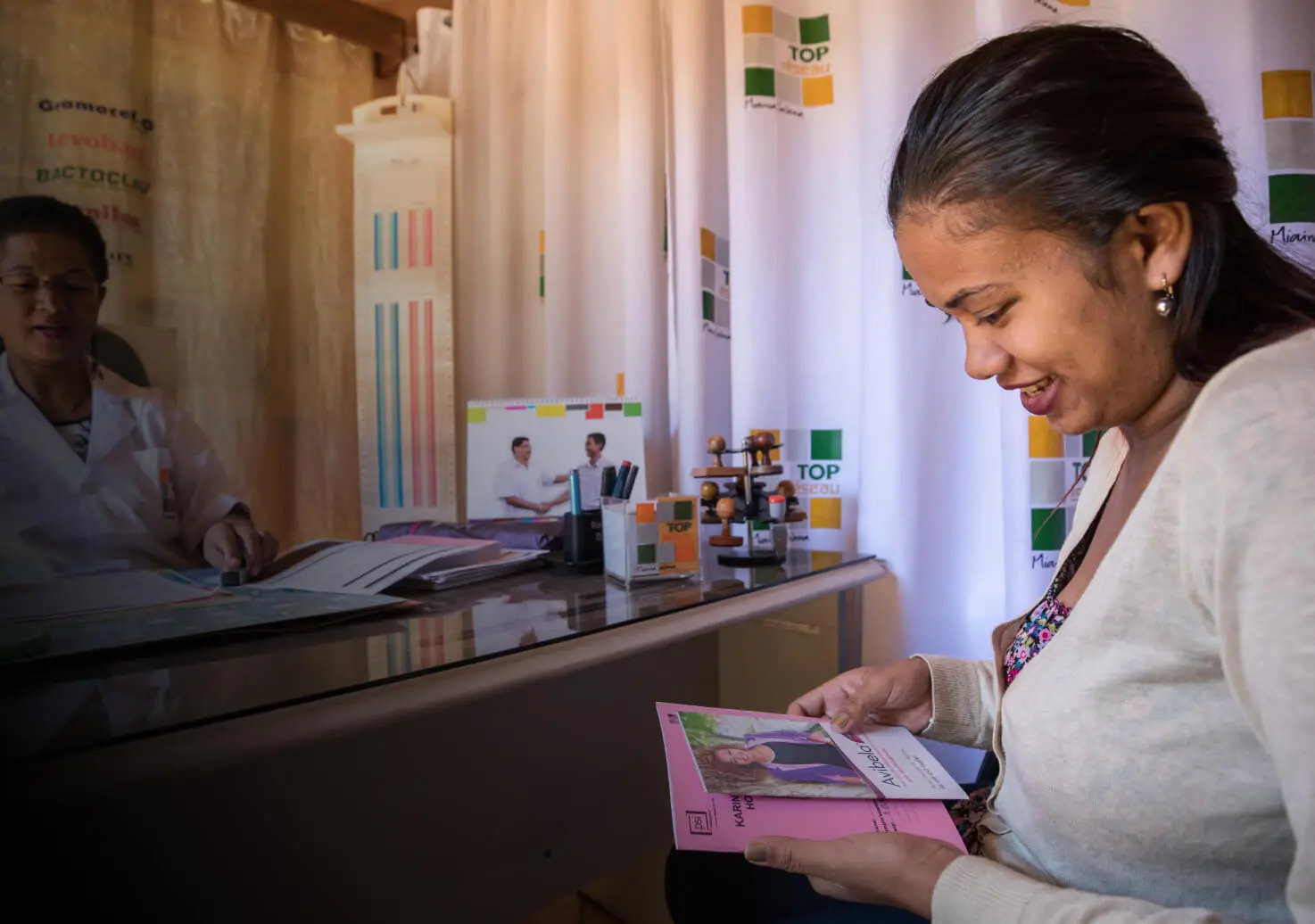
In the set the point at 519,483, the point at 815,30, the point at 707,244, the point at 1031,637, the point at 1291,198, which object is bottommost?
the point at 1031,637

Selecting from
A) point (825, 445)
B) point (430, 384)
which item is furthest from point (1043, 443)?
point (430, 384)

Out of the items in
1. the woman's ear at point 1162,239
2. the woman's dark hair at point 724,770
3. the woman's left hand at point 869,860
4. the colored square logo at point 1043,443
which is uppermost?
the woman's ear at point 1162,239

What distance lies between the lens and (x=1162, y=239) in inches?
20.3

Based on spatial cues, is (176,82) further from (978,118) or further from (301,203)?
(978,118)

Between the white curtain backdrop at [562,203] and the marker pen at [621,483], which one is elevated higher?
the white curtain backdrop at [562,203]

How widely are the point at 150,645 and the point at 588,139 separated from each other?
1440 millimetres

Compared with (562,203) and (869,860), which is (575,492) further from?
(562,203)

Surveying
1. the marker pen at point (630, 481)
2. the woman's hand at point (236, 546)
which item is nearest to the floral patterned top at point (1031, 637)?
the marker pen at point (630, 481)

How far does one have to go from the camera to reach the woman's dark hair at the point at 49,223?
45.3 inches

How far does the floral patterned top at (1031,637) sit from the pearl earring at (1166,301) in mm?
234

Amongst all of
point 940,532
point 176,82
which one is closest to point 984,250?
point 940,532

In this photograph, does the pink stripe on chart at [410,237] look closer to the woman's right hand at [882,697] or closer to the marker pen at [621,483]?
the marker pen at [621,483]

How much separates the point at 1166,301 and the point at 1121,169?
0.32ft

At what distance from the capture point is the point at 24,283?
45.0 inches
